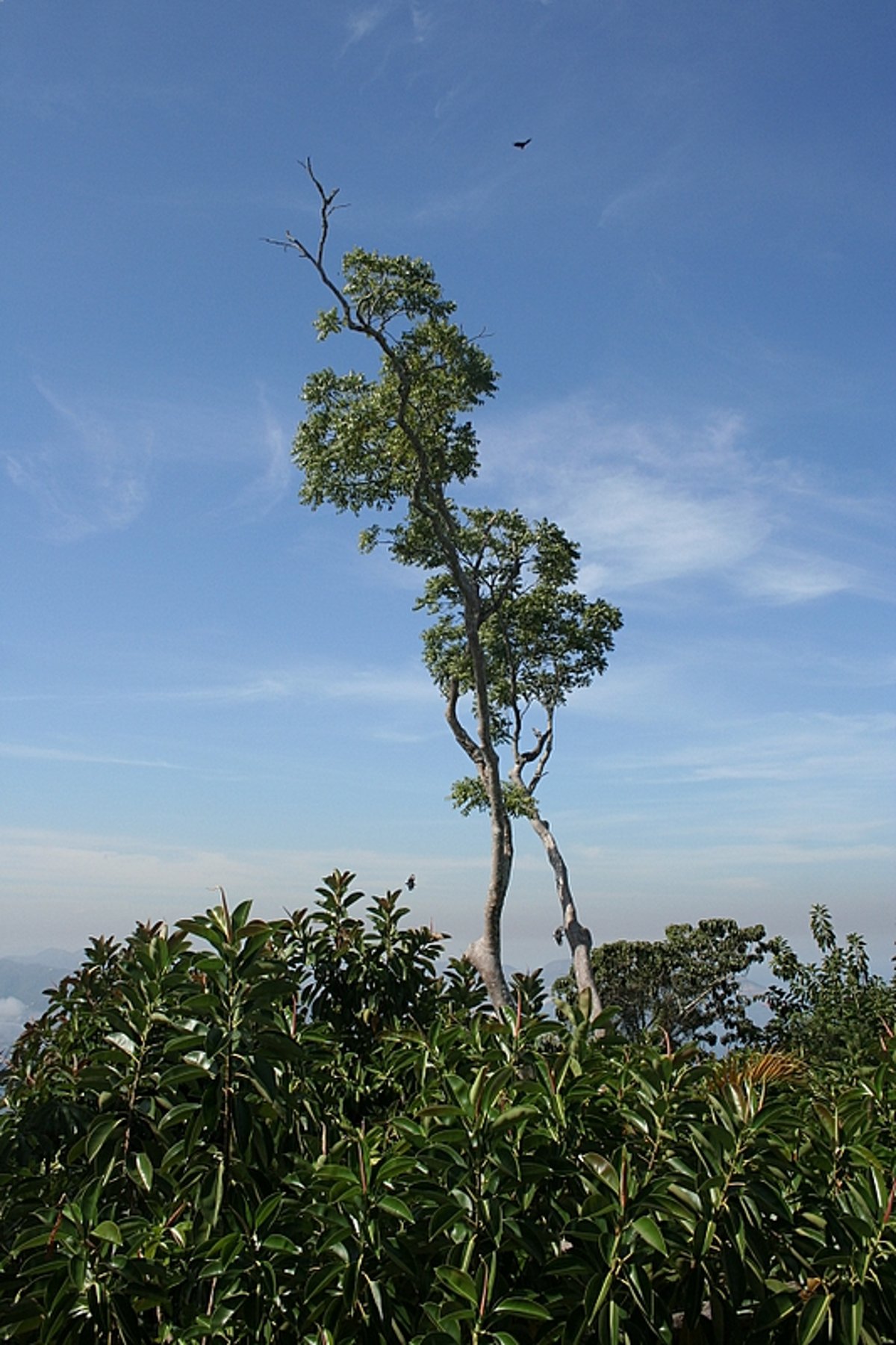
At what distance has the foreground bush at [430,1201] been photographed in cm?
183

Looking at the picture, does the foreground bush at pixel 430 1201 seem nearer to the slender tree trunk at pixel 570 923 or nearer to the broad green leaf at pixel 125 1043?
the broad green leaf at pixel 125 1043

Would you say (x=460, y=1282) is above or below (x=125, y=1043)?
below

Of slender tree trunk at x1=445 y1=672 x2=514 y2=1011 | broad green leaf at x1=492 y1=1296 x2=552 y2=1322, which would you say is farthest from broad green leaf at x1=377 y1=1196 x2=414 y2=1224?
slender tree trunk at x1=445 y1=672 x2=514 y2=1011

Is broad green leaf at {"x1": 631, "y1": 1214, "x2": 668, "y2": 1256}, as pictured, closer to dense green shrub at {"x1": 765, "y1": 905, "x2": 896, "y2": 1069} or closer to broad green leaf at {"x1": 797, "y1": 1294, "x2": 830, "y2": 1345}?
broad green leaf at {"x1": 797, "y1": 1294, "x2": 830, "y2": 1345}

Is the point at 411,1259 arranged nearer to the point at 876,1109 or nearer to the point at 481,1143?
the point at 481,1143

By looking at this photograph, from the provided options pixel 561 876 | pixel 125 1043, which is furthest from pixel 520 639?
pixel 125 1043

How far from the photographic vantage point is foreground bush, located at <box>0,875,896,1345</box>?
1829 mm

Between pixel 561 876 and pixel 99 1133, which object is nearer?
pixel 99 1133

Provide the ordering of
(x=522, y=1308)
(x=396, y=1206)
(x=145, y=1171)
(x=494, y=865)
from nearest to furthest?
(x=522, y=1308) → (x=396, y=1206) → (x=145, y=1171) → (x=494, y=865)

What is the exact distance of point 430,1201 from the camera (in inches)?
74.0

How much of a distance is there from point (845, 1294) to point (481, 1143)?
718 mm

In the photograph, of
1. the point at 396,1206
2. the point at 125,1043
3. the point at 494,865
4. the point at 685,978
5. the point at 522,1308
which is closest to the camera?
the point at 522,1308

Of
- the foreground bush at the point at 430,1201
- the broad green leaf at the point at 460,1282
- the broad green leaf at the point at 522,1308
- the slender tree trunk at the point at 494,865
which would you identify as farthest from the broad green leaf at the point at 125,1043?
the slender tree trunk at the point at 494,865

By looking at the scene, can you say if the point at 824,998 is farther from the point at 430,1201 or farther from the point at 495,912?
the point at 430,1201
